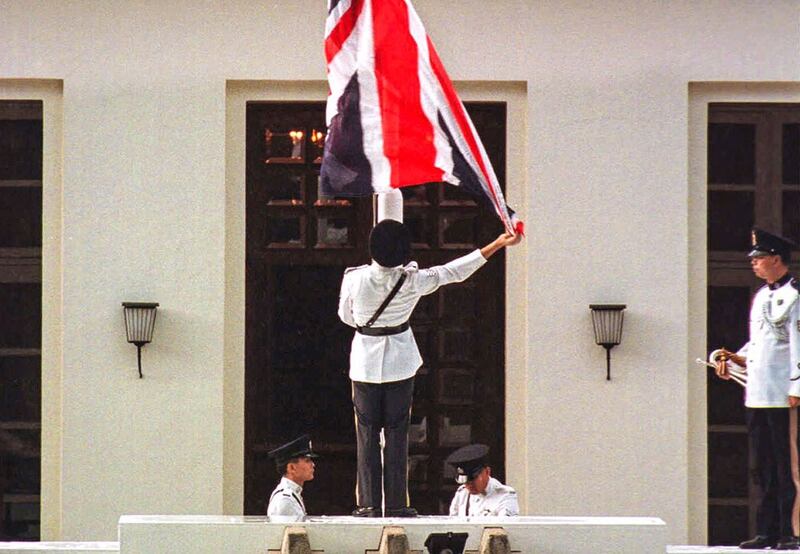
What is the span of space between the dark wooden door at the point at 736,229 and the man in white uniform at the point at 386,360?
482cm

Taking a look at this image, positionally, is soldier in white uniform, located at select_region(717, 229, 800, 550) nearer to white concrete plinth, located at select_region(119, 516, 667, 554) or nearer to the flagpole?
white concrete plinth, located at select_region(119, 516, 667, 554)

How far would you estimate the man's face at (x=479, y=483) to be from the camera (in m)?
15.0

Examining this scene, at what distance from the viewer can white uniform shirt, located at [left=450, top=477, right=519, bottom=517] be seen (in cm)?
1488

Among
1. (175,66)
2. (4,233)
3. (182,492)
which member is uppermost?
(175,66)

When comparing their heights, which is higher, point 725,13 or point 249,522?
point 725,13

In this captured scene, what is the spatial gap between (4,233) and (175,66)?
2027 mm

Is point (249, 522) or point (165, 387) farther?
point (165, 387)

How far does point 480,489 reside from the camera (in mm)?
15086

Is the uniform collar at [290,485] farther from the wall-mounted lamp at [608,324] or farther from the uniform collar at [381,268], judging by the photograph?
the wall-mounted lamp at [608,324]

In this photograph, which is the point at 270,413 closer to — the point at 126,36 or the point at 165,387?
the point at 165,387

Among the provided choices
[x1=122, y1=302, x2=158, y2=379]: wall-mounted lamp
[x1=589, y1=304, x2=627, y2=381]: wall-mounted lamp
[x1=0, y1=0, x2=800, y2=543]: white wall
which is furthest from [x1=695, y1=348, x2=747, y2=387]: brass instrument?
[x1=122, y1=302, x2=158, y2=379]: wall-mounted lamp

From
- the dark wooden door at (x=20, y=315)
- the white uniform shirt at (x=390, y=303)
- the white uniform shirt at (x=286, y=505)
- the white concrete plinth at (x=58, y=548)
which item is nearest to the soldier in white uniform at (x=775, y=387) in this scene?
the white uniform shirt at (x=390, y=303)

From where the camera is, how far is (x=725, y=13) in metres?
17.8

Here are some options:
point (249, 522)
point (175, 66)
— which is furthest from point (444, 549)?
point (175, 66)
